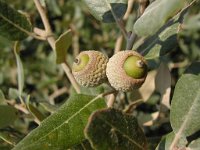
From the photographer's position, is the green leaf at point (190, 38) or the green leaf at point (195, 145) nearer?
the green leaf at point (195, 145)

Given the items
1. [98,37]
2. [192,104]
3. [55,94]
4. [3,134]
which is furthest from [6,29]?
[98,37]

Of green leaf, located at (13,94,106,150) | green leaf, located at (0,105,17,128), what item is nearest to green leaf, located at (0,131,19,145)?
green leaf, located at (0,105,17,128)

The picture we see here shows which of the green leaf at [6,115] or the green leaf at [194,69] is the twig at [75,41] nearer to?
the green leaf at [6,115]

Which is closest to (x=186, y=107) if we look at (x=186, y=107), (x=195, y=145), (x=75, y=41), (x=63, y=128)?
(x=186, y=107)

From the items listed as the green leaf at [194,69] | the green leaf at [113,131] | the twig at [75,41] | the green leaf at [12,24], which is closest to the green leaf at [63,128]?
the green leaf at [113,131]

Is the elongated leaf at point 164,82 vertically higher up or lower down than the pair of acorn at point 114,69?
lower down
